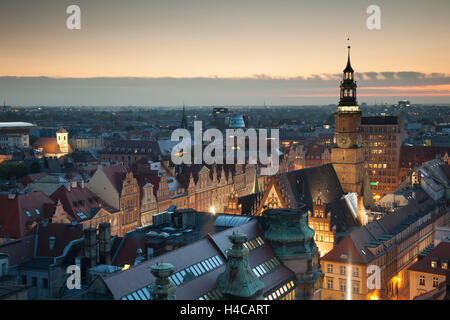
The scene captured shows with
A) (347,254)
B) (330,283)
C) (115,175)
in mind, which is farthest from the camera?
(115,175)

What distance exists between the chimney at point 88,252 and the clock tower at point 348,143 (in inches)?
2212

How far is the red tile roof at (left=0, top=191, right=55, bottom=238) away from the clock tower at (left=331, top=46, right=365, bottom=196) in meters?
49.7

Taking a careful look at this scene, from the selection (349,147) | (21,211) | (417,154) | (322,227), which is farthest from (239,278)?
(417,154)

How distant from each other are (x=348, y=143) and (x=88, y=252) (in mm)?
59768

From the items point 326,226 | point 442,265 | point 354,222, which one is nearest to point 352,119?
point 354,222

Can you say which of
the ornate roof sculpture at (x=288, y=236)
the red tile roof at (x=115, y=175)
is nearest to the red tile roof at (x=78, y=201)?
the red tile roof at (x=115, y=175)

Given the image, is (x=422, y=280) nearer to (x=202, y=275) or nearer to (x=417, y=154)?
(x=202, y=275)

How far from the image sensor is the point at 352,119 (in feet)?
318

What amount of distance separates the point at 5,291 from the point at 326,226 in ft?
160

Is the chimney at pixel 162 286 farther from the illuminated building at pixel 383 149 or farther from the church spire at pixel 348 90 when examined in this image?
the illuminated building at pixel 383 149

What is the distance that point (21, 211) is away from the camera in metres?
67.3

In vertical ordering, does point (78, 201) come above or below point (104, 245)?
above
